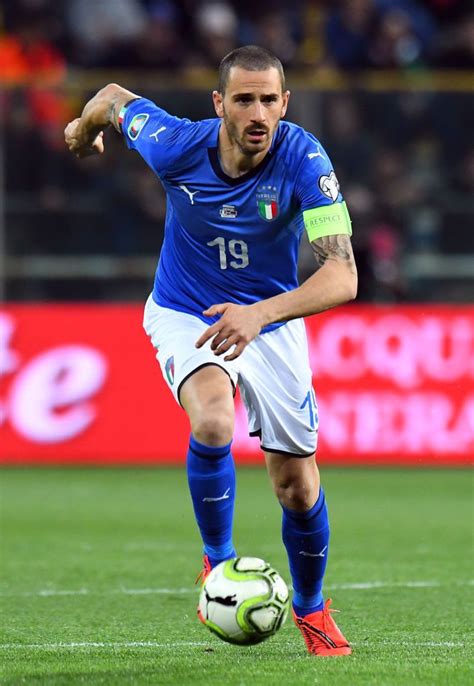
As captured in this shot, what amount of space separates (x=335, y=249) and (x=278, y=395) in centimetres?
64

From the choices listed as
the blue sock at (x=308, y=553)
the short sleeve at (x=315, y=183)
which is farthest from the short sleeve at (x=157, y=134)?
the blue sock at (x=308, y=553)

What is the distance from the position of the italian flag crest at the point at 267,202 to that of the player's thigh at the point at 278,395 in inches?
18.4

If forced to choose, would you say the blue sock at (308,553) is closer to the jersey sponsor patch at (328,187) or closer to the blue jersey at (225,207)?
the blue jersey at (225,207)

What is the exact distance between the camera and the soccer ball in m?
4.89

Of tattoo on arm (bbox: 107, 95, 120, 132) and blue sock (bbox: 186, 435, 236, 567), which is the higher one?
tattoo on arm (bbox: 107, 95, 120, 132)

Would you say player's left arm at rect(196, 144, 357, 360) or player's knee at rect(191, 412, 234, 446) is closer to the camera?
player's left arm at rect(196, 144, 357, 360)

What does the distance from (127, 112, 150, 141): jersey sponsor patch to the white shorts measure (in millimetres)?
768

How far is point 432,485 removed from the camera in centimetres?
1266

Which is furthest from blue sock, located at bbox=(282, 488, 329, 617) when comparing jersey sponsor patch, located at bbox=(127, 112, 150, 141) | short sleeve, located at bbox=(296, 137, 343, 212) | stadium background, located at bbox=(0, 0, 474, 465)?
stadium background, located at bbox=(0, 0, 474, 465)

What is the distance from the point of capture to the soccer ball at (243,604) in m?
4.89

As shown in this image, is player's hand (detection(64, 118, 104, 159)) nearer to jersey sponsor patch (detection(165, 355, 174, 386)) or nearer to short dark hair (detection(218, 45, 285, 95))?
short dark hair (detection(218, 45, 285, 95))

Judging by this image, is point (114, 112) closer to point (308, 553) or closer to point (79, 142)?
point (79, 142)

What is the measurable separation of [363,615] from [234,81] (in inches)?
98.9

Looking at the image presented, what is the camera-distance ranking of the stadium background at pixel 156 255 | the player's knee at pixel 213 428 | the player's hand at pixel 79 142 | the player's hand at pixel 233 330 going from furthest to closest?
the stadium background at pixel 156 255 → the player's hand at pixel 79 142 → the player's knee at pixel 213 428 → the player's hand at pixel 233 330
